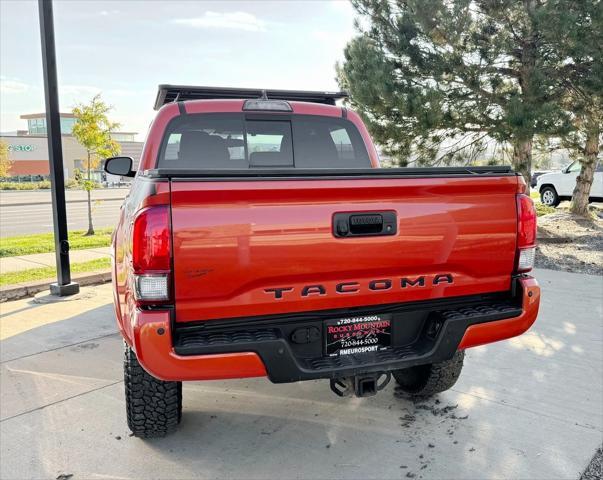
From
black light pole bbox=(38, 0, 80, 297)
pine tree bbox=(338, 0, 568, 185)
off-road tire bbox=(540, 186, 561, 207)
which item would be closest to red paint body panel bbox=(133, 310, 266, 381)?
black light pole bbox=(38, 0, 80, 297)

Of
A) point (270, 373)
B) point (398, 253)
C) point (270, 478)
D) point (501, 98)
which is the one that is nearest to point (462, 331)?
point (398, 253)

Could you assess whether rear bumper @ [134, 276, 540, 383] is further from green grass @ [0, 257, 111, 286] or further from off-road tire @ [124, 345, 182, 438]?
green grass @ [0, 257, 111, 286]

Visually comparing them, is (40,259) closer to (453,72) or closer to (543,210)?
(453,72)

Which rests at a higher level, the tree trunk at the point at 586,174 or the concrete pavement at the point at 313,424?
the tree trunk at the point at 586,174

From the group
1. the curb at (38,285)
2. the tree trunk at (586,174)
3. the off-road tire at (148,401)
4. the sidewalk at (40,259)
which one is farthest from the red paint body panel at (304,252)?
the tree trunk at (586,174)

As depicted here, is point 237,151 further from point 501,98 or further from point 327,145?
point 501,98

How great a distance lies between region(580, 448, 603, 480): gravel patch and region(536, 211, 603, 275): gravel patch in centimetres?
534

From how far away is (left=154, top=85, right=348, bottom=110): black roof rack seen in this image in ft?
14.4

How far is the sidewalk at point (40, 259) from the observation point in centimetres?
781

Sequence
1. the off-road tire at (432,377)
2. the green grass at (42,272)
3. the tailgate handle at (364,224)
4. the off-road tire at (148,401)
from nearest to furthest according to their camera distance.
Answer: the tailgate handle at (364,224) → the off-road tire at (148,401) → the off-road tire at (432,377) → the green grass at (42,272)

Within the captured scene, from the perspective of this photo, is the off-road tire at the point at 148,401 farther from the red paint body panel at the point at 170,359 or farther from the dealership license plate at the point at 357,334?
the dealership license plate at the point at 357,334

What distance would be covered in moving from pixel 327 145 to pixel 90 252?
666 cm

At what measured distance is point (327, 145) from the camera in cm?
417

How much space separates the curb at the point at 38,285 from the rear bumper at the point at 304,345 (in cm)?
488
